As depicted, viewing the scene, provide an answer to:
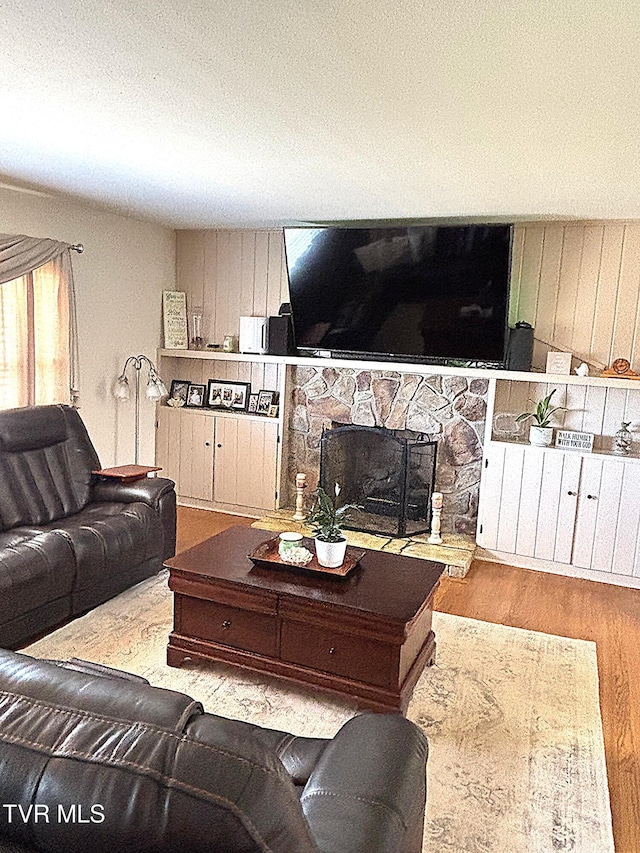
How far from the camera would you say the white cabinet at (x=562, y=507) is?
14.3 ft

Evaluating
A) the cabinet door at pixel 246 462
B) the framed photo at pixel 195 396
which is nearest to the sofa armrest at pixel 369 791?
the cabinet door at pixel 246 462

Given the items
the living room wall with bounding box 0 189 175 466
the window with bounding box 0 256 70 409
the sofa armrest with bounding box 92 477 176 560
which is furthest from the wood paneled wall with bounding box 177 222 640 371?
the window with bounding box 0 256 70 409

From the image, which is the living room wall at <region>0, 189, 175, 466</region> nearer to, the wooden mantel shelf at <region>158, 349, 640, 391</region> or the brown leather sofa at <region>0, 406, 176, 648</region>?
the wooden mantel shelf at <region>158, 349, 640, 391</region>

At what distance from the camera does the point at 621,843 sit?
2.13 metres

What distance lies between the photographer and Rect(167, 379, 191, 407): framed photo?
19.3 ft

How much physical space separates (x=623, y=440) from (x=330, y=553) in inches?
102

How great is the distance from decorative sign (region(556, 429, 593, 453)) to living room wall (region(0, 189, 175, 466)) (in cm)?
340

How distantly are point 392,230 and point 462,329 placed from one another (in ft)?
2.78

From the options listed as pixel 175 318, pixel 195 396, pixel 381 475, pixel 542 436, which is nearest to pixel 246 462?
pixel 195 396

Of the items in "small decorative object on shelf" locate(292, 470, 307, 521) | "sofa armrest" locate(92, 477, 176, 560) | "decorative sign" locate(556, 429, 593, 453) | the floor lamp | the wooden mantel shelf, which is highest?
the wooden mantel shelf

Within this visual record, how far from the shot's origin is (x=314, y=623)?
2.76 metres

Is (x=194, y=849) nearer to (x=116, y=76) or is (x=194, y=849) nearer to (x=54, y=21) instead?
(x=54, y=21)

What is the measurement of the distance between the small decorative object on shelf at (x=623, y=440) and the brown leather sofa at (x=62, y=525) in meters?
3.00

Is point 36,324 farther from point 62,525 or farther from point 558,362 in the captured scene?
point 558,362
